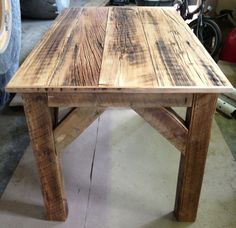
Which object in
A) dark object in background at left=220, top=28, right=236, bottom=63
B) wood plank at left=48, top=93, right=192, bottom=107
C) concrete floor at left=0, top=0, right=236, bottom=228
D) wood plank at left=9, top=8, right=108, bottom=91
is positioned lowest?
concrete floor at left=0, top=0, right=236, bottom=228

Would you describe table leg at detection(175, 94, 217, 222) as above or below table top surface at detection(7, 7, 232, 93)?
below

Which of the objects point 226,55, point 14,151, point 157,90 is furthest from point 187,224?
point 226,55

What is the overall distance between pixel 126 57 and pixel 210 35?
6.59 ft

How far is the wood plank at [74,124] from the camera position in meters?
0.96

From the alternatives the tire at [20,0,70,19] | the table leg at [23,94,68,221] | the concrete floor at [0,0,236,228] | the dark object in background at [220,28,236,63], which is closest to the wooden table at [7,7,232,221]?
the table leg at [23,94,68,221]

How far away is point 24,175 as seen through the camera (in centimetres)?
147

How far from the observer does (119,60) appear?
1.06 metres

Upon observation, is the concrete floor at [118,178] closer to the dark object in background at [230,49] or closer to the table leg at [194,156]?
the table leg at [194,156]

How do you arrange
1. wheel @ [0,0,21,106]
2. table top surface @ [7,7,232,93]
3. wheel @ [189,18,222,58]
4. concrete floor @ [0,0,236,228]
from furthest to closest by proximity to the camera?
1. wheel @ [189,18,222,58]
2. wheel @ [0,0,21,106]
3. concrete floor @ [0,0,236,228]
4. table top surface @ [7,7,232,93]

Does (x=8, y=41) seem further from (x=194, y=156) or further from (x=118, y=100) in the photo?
(x=194, y=156)

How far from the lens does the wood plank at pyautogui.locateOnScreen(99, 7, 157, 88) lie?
2.98 feet

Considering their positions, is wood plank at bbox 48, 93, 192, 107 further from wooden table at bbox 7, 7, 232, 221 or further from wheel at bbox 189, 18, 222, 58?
wheel at bbox 189, 18, 222, 58

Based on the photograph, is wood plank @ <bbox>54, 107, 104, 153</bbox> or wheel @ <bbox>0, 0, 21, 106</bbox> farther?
wheel @ <bbox>0, 0, 21, 106</bbox>

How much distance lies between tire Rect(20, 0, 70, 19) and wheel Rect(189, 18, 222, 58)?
130cm
